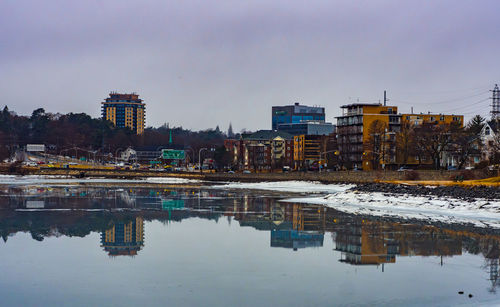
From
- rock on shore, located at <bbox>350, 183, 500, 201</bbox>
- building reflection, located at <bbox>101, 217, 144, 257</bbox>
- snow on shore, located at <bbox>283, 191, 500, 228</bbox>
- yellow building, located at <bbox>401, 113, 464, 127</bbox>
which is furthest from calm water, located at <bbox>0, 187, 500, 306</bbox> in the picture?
yellow building, located at <bbox>401, 113, 464, 127</bbox>

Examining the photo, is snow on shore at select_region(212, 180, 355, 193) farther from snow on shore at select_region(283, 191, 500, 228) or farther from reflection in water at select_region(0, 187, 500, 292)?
reflection in water at select_region(0, 187, 500, 292)

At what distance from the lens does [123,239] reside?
882 inches

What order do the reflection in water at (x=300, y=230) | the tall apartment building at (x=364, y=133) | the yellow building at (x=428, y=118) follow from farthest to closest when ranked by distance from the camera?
the yellow building at (x=428, y=118) → the tall apartment building at (x=364, y=133) → the reflection in water at (x=300, y=230)

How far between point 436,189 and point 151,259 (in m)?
28.3

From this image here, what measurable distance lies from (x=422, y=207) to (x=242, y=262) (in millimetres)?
22757

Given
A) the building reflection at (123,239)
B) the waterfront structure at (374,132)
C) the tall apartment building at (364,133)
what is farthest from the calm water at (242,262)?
the tall apartment building at (364,133)

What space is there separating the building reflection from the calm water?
4 cm

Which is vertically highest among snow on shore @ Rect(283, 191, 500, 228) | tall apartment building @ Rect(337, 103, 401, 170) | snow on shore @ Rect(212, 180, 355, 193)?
tall apartment building @ Rect(337, 103, 401, 170)

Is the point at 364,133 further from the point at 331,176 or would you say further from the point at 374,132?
the point at 331,176

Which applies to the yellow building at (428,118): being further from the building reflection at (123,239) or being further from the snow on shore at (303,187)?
the building reflection at (123,239)

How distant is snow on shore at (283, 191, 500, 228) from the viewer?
31.6 metres

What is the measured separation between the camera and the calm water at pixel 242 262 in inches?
533

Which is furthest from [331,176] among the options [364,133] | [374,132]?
[364,133]

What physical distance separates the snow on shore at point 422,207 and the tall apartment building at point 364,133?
89.7 m
